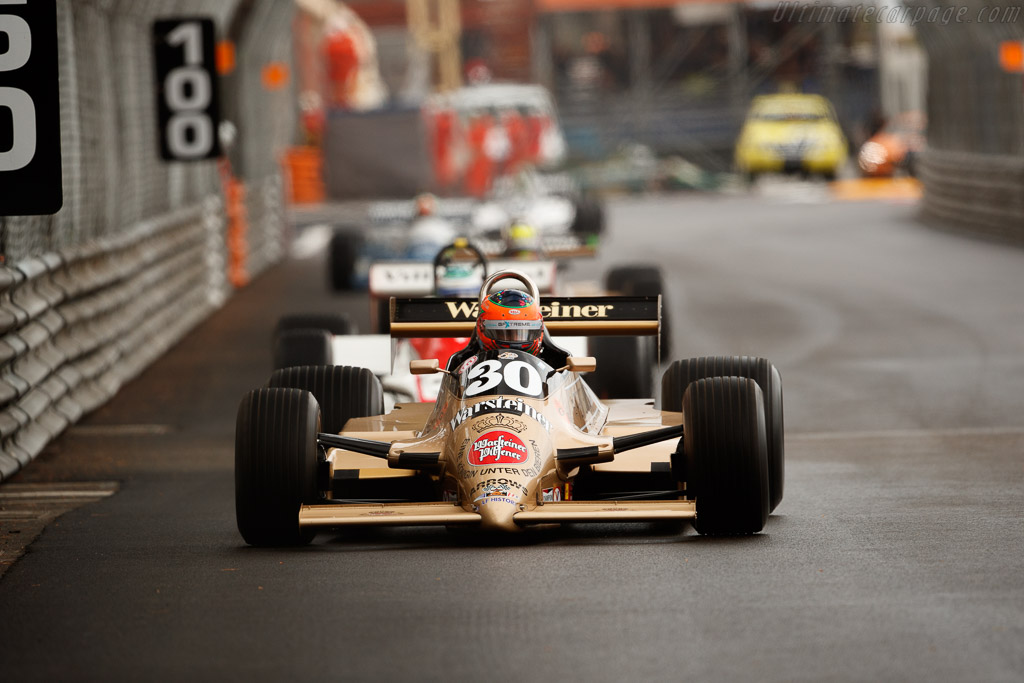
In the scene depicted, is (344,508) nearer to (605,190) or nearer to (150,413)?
(150,413)

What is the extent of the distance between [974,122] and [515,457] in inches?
826

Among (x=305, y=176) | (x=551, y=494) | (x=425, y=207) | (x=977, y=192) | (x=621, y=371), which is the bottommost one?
(x=551, y=494)

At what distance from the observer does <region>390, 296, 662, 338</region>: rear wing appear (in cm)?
858

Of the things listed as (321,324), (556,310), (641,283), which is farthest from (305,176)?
(556,310)

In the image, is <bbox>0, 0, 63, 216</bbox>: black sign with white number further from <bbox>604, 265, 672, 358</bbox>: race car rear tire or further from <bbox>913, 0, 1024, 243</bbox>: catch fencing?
<bbox>913, 0, 1024, 243</bbox>: catch fencing

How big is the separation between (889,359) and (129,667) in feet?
32.4

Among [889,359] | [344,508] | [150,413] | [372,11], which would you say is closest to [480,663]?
[344,508]

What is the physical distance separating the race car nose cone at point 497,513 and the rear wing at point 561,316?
176 cm

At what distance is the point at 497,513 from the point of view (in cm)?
691

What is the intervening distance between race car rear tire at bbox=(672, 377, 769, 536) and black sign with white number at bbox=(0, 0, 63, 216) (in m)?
2.97

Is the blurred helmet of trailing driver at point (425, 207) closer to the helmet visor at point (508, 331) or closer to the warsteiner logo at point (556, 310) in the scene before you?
the warsteiner logo at point (556, 310)

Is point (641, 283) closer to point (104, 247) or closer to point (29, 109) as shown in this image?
point (104, 247)

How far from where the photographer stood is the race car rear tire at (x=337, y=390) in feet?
27.9

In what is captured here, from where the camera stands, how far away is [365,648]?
5535 millimetres
